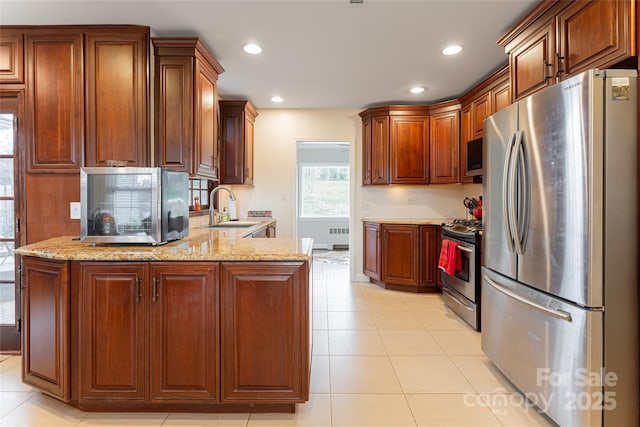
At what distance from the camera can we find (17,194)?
2.57 m

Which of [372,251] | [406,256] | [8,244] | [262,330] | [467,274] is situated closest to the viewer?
[262,330]

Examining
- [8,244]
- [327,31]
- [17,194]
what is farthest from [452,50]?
[8,244]

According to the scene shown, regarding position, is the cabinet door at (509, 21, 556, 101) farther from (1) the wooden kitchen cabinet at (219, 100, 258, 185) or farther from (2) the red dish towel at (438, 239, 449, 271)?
(1) the wooden kitchen cabinet at (219, 100, 258, 185)

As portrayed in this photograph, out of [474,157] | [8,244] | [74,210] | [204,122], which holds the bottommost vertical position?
[8,244]

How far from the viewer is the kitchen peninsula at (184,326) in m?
1.83

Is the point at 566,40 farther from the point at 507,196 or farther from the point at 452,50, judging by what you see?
the point at 452,50

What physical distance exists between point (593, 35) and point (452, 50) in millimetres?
1312

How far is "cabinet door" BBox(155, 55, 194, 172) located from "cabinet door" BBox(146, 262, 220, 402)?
1143mm

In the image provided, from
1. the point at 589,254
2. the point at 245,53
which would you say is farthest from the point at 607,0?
the point at 245,53

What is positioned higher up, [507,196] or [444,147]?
[444,147]

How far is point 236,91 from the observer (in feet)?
13.4

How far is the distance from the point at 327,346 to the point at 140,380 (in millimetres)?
1424

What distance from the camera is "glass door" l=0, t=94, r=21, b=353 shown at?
2598mm

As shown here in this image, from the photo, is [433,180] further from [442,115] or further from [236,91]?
[236,91]
